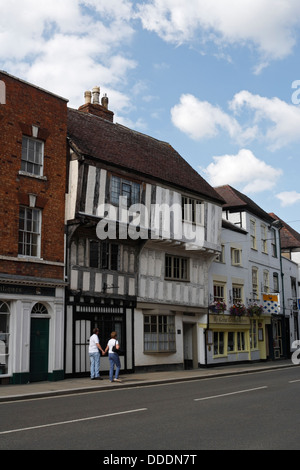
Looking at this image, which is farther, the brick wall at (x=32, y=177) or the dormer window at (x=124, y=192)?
the dormer window at (x=124, y=192)

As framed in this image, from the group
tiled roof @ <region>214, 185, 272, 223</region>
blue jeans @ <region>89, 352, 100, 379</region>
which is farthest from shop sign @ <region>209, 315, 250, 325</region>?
blue jeans @ <region>89, 352, 100, 379</region>

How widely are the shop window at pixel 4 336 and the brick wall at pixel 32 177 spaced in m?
1.27

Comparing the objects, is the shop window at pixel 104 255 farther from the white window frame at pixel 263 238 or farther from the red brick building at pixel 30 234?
the white window frame at pixel 263 238

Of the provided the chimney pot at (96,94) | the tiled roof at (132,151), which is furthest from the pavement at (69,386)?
the chimney pot at (96,94)

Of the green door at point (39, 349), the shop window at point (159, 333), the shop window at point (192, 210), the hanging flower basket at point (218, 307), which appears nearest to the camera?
the green door at point (39, 349)

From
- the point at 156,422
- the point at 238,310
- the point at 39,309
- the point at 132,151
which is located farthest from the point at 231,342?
the point at 156,422

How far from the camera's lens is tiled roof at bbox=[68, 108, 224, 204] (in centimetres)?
2158

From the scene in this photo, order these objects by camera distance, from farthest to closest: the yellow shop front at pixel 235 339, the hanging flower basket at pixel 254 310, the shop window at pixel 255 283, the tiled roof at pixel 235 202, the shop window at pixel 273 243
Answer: the shop window at pixel 273 243
the tiled roof at pixel 235 202
the shop window at pixel 255 283
the hanging flower basket at pixel 254 310
the yellow shop front at pixel 235 339

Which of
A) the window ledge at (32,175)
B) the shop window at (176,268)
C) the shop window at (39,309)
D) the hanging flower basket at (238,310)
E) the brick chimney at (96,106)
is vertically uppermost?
the brick chimney at (96,106)

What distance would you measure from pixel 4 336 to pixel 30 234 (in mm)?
3694

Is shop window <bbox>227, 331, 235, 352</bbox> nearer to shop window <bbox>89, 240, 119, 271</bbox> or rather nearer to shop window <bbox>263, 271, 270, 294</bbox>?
shop window <bbox>263, 271, 270, 294</bbox>

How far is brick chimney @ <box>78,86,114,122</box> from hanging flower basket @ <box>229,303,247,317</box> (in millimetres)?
12376

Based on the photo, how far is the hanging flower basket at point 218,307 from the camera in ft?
88.8

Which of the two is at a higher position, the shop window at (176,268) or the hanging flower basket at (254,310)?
the shop window at (176,268)
